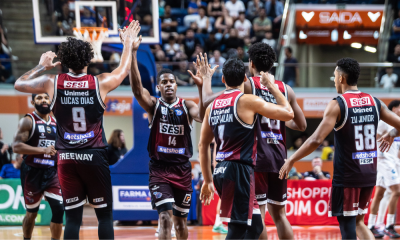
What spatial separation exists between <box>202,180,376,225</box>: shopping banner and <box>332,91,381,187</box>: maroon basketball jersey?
4.12m

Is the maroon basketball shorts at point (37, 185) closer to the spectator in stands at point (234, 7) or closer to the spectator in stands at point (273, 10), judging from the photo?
the spectator in stands at point (234, 7)

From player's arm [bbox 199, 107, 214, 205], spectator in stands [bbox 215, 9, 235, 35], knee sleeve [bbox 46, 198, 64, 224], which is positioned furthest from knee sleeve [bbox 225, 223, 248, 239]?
spectator in stands [bbox 215, 9, 235, 35]

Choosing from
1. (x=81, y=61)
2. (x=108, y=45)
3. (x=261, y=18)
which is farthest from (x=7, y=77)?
(x=81, y=61)

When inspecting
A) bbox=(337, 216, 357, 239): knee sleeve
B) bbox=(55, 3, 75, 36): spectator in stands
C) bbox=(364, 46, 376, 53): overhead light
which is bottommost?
bbox=(337, 216, 357, 239): knee sleeve

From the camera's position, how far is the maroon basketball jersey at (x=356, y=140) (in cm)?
475

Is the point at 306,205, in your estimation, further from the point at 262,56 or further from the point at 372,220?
the point at 262,56

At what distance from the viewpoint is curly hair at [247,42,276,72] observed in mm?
4941

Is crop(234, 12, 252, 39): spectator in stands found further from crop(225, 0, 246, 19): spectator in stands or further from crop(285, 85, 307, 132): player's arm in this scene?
crop(285, 85, 307, 132): player's arm

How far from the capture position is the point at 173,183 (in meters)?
5.39

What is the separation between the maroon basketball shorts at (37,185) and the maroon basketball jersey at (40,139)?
0.09 metres

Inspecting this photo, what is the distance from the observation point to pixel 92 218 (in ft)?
32.9

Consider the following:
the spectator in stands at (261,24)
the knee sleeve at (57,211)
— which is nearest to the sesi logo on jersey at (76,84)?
the knee sleeve at (57,211)

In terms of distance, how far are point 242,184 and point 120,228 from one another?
5.02m

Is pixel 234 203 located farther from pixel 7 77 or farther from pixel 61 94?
pixel 7 77
